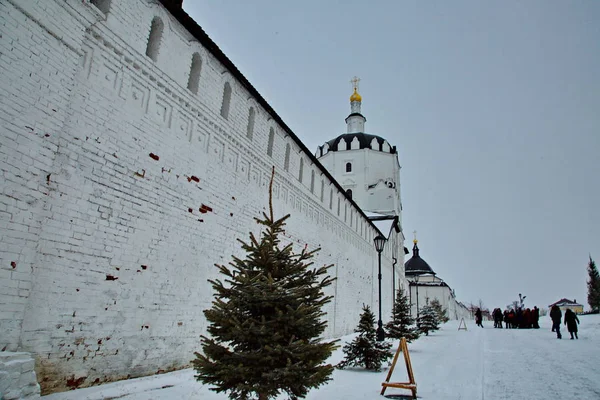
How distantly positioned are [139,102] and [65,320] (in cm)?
394

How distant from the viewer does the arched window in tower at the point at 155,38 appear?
7.61 metres

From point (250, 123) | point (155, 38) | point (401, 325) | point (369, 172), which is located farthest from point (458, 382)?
point (369, 172)

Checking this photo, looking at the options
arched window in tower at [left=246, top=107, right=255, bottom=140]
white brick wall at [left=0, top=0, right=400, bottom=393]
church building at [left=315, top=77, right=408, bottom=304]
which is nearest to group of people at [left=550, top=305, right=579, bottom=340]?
white brick wall at [left=0, top=0, right=400, bottom=393]

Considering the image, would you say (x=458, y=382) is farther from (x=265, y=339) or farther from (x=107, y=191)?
(x=107, y=191)

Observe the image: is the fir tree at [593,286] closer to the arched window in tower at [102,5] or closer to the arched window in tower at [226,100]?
the arched window in tower at [226,100]

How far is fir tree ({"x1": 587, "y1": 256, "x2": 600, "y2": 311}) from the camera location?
60338mm

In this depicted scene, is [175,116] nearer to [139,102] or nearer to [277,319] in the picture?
[139,102]

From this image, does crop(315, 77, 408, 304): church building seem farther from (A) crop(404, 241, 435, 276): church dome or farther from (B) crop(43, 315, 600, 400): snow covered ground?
(B) crop(43, 315, 600, 400): snow covered ground

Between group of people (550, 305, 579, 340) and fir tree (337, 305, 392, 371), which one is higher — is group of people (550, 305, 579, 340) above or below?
above

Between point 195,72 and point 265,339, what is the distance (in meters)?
6.80

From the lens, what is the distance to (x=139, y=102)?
23.1 ft

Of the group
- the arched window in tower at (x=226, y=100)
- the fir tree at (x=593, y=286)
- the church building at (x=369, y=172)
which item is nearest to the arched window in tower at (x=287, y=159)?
the arched window in tower at (x=226, y=100)

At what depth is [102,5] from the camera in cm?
657

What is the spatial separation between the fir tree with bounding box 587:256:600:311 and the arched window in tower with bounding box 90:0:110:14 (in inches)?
2886
